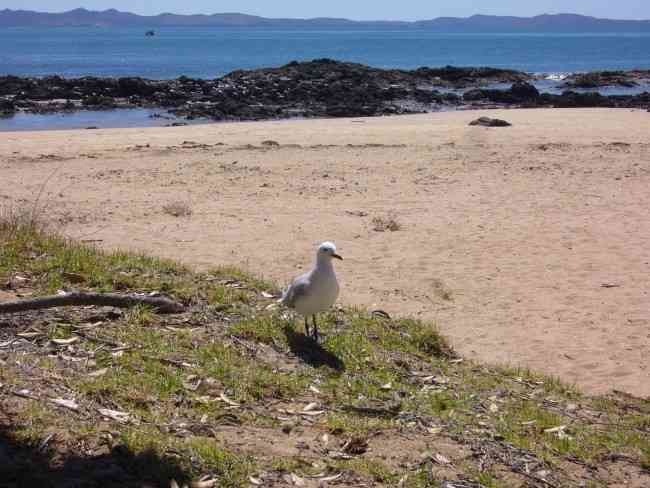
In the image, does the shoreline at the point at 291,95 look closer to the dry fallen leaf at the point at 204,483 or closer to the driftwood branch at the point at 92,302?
the driftwood branch at the point at 92,302

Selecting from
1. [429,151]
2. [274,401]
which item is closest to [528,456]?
[274,401]

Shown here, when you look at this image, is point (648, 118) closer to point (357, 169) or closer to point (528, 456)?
point (357, 169)

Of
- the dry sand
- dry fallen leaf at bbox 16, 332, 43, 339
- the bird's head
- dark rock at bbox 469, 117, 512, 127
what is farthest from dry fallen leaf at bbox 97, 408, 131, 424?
dark rock at bbox 469, 117, 512, 127

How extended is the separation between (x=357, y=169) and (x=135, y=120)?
65.5 feet

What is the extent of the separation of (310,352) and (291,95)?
36385 millimetres

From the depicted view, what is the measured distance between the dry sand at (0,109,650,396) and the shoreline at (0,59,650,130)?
14.7 metres

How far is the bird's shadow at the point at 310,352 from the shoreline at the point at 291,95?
1158 inches

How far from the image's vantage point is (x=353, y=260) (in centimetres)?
1152

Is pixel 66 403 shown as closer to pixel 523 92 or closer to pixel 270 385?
pixel 270 385

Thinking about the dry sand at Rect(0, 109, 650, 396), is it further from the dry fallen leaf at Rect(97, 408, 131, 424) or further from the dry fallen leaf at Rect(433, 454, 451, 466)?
the dry fallen leaf at Rect(97, 408, 131, 424)

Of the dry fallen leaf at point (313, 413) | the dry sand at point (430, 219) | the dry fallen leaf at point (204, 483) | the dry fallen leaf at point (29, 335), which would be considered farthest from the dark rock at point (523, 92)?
the dry fallen leaf at point (204, 483)

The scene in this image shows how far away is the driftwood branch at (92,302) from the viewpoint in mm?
6145

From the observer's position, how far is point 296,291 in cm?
700

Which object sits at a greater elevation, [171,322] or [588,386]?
[171,322]
